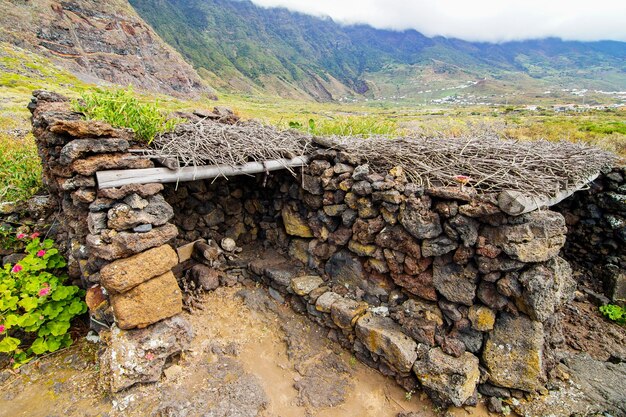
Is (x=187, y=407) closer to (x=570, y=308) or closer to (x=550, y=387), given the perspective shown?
(x=550, y=387)

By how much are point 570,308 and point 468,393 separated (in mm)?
3740

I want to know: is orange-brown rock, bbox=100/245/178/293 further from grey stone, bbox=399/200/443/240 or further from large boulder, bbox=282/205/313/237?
grey stone, bbox=399/200/443/240

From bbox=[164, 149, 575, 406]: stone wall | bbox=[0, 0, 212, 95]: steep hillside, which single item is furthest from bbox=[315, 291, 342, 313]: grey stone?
bbox=[0, 0, 212, 95]: steep hillside

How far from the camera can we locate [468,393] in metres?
3.81

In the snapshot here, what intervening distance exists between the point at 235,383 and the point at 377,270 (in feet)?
8.32

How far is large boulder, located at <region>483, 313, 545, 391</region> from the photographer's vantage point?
3801 millimetres

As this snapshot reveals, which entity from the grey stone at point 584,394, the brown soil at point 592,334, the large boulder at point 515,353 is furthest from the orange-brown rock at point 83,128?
the brown soil at point 592,334

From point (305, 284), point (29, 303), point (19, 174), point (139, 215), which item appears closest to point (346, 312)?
point (305, 284)

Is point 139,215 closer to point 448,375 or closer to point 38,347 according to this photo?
point 38,347

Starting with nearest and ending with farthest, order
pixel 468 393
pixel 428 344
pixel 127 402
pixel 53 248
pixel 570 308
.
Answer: pixel 127 402 → pixel 468 393 → pixel 428 344 → pixel 53 248 → pixel 570 308

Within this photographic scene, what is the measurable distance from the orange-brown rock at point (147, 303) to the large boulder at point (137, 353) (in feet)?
0.41

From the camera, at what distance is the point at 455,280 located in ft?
13.3

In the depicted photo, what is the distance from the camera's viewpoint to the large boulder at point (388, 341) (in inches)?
159

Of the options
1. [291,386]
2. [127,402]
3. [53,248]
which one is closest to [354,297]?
[291,386]
